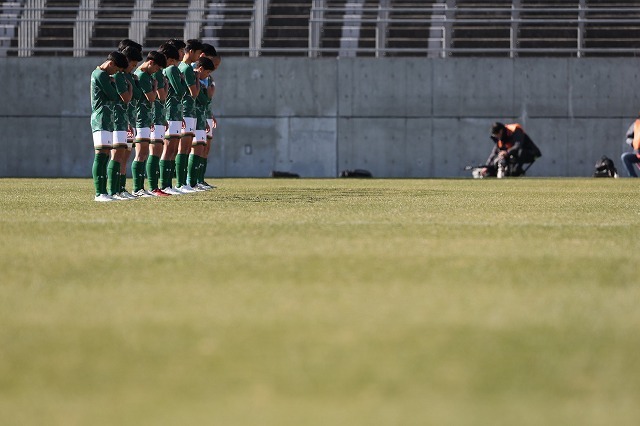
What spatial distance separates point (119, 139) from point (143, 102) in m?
1.54

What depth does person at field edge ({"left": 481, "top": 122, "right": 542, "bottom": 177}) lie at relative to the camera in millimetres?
27250

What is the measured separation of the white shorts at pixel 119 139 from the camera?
1416 centimetres

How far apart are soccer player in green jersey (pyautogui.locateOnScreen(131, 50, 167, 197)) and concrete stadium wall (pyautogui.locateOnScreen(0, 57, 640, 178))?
1412 cm

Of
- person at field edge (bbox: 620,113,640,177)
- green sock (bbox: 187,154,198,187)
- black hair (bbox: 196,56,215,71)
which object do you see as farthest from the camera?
person at field edge (bbox: 620,113,640,177)

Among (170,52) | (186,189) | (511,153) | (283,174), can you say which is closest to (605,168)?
(511,153)

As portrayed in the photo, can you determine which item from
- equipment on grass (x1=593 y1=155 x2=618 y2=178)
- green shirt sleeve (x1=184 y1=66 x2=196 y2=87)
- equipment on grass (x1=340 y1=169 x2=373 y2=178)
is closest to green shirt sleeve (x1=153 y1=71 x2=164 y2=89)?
green shirt sleeve (x1=184 y1=66 x2=196 y2=87)

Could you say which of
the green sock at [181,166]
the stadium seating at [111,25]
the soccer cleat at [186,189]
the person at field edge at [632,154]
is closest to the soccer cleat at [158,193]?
the soccer cleat at [186,189]

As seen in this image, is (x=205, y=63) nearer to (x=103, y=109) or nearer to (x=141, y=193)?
(x=141, y=193)

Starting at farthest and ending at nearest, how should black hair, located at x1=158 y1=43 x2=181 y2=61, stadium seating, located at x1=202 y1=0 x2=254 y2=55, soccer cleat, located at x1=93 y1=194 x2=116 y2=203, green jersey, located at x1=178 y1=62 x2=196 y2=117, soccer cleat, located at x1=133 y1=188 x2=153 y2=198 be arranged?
stadium seating, located at x1=202 y1=0 x2=254 y2=55 < green jersey, located at x1=178 y1=62 x2=196 y2=117 < black hair, located at x1=158 y1=43 x2=181 y2=61 < soccer cleat, located at x1=133 y1=188 x2=153 y2=198 < soccer cleat, located at x1=93 y1=194 x2=116 y2=203

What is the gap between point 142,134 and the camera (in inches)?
615

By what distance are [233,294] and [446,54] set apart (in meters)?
26.0

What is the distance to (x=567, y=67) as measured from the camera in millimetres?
30078

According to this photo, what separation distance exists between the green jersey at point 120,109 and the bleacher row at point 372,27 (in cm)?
1675

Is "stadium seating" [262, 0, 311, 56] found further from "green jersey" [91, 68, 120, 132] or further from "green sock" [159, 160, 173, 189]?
"green jersey" [91, 68, 120, 132]
